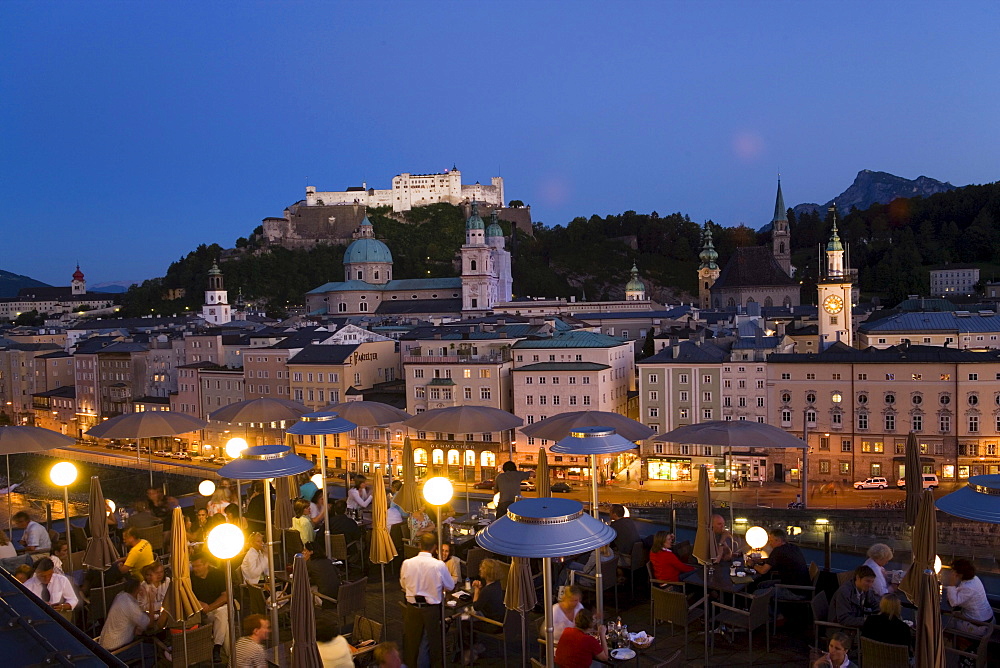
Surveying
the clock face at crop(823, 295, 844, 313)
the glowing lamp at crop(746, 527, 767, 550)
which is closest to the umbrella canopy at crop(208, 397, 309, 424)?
the glowing lamp at crop(746, 527, 767, 550)

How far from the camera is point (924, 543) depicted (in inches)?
264

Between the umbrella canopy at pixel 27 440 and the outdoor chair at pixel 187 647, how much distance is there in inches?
204

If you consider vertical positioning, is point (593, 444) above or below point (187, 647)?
above

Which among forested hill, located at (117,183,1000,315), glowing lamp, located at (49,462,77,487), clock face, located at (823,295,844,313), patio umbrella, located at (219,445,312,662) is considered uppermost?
forested hill, located at (117,183,1000,315)

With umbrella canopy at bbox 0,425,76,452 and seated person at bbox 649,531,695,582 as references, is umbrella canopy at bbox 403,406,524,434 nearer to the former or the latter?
seated person at bbox 649,531,695,582

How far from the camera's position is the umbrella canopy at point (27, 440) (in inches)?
425

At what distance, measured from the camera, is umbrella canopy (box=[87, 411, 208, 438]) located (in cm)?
1216

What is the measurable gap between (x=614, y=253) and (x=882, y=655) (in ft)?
336

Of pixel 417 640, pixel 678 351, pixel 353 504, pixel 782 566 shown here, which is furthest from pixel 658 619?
pixel 678 351

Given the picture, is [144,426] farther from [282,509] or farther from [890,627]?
[890,627]

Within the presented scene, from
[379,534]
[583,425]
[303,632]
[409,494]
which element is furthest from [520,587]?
[583,425]

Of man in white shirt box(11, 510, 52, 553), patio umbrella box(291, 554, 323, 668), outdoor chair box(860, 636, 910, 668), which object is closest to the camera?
patio umbrella box(291, 554, 323, 668)

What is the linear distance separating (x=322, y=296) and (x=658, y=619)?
83721 millimetres

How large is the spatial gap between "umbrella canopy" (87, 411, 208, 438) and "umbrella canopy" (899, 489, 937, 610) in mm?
9499
